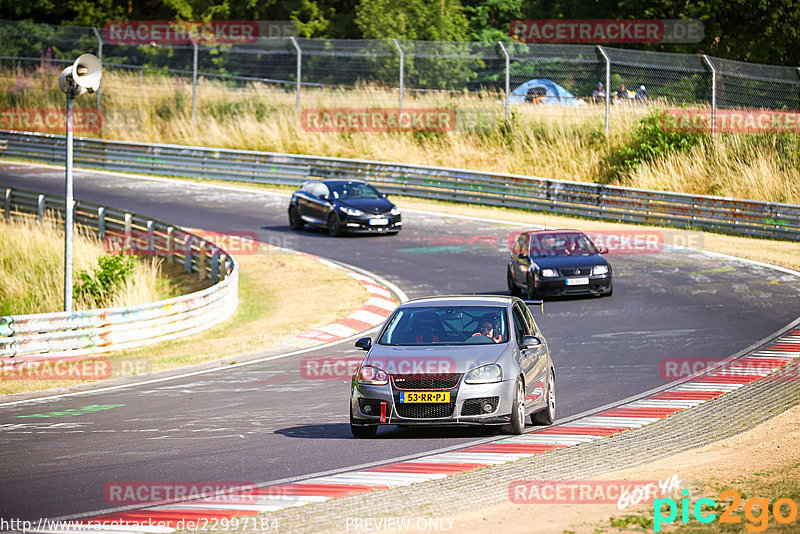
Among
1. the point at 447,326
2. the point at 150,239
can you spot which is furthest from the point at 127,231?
the point at 447,326

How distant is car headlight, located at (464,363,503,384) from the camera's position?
11211mm

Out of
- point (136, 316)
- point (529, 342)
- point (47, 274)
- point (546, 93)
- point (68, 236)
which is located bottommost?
point (47, 274)

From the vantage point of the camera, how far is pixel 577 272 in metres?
23.0

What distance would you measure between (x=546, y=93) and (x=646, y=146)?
5143mm

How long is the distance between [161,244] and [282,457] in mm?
18455

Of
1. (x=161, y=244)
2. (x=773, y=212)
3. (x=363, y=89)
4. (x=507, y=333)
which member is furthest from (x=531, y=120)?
(x=507, y=333)

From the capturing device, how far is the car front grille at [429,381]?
11.2 meters

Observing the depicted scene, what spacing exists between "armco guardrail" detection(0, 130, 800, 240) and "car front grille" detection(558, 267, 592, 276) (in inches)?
392

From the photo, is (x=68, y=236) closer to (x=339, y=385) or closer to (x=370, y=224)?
(x=339, y=385)

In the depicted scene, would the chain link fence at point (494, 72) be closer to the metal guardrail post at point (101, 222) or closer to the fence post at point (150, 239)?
the metal guardrail post at point (101, 222)

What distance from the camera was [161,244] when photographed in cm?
2828

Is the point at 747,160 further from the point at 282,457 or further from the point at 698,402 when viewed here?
the point at 282,457

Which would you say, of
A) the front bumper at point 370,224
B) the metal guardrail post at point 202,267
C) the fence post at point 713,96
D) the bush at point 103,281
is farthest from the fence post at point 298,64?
the bush at point 103,281

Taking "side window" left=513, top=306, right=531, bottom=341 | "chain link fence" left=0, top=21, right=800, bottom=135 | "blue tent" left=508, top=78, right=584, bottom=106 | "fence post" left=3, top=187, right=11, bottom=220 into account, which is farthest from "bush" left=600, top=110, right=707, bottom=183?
"side window" left=513, top=306, right=531, bottom=341
